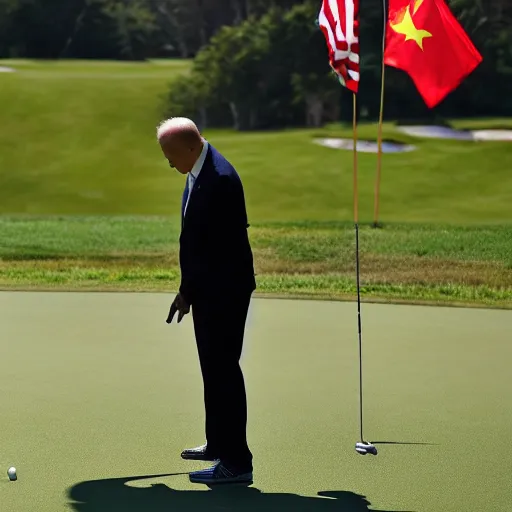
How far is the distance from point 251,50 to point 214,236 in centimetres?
2774

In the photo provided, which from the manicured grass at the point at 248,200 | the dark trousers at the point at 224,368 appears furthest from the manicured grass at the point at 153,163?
the dark trousers at the point at 224,368

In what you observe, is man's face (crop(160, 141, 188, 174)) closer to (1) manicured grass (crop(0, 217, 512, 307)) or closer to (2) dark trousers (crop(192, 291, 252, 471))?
(2) dark trousers (crop(192, 291, 252, 471))

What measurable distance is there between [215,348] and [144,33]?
101 ft

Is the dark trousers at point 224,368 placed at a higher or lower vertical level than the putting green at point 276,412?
higher

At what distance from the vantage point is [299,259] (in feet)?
57.0

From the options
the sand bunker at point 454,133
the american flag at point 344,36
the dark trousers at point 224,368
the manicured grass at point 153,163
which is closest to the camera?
the dark trousers at point 224,368

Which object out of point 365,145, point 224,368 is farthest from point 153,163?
A: point 224,368

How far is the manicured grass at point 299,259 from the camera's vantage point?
14156 millimetres

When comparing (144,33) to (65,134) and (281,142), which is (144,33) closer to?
(65,134)

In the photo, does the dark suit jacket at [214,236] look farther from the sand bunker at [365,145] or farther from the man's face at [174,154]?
the sand bunker at [365,145]

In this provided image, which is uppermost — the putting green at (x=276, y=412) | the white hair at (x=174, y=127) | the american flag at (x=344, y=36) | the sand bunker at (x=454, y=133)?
the american flag at (x=344, y=36)

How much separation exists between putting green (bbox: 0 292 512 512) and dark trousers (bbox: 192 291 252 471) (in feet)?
0.62

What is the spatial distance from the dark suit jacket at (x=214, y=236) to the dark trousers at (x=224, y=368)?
61mm

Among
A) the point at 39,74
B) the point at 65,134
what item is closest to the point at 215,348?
the point at 65,134
